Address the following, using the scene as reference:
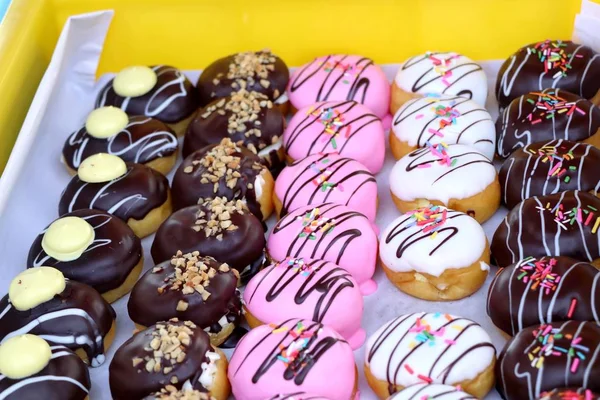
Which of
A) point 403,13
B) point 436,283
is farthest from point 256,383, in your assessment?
point 403,13

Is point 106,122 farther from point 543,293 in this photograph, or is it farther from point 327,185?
point 543,293

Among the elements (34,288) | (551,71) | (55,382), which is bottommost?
(55,382)

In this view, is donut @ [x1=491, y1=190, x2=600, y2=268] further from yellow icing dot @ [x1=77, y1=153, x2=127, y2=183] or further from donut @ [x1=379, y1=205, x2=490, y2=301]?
yellow icing dot @ [x1=77, y1=153, x2=127, y2=183]

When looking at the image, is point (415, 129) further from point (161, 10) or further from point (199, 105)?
point (161, 10)

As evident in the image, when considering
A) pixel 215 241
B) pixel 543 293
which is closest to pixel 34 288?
pixel 215 241

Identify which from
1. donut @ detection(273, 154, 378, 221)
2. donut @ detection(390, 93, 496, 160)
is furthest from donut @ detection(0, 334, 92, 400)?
donut @ detection(390, 93, 496, 160)
